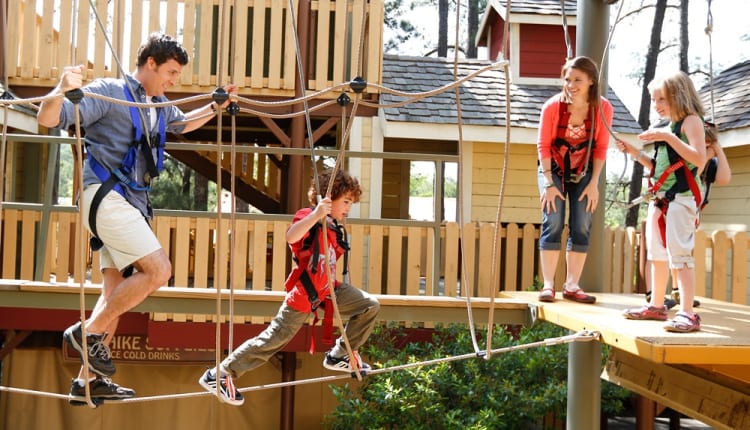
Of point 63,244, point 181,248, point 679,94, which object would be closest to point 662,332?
point 679,94

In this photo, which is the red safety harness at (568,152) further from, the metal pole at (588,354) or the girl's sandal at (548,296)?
the girl's sandal at (548,296)

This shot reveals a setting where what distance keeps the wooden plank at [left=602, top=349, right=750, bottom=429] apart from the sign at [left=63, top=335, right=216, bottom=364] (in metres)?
5.15

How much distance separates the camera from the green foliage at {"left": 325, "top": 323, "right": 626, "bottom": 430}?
7.47 m

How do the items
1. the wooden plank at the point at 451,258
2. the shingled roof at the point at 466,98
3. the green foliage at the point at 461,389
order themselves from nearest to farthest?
1. the green foliage at the point at 461,389
2. the wooden plank at the point at 451,258
3. the shingled roof at the point at 466,98

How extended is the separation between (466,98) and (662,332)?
28.3 ft

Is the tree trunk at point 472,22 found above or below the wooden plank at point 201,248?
above

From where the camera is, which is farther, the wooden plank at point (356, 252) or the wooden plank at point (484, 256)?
the wooden plank at point (484, 256)

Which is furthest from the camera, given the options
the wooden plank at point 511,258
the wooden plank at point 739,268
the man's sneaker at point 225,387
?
the wooden plank at point 511,258

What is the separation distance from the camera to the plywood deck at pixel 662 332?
352 cm

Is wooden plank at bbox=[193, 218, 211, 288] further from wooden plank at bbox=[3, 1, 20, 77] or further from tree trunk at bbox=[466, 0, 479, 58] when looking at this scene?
tree trunk at bbox=[466, 0, 479, 58]

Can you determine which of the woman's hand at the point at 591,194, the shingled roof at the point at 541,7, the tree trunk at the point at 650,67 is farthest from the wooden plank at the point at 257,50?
the tree trunk at the point at 650,67

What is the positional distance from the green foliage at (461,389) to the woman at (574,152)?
112 inches

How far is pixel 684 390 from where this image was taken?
448 cm

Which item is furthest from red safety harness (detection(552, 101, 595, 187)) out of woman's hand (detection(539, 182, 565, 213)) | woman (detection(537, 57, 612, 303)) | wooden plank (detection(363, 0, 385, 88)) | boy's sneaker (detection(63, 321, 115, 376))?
wooden plank (detection(363, 0, 385, 88))
